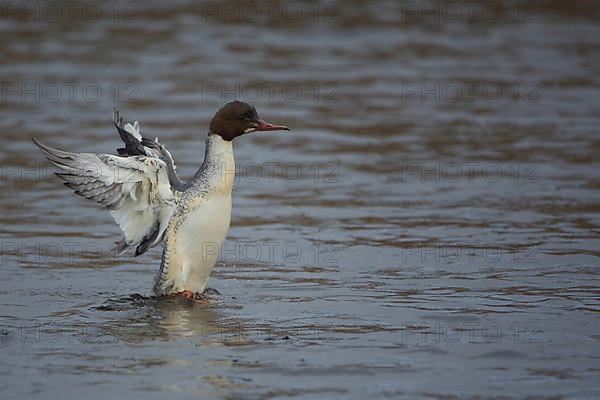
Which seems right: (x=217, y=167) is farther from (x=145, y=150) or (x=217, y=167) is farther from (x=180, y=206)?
(x=145, y=150)

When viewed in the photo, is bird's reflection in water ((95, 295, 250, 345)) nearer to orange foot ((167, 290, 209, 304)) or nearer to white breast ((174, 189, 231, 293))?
orange foot ((167, 290, 209, 304))

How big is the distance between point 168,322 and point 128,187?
3.60 ft

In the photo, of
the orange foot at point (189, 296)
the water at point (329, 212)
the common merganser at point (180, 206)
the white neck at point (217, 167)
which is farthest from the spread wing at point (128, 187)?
the water at point (329, 212)

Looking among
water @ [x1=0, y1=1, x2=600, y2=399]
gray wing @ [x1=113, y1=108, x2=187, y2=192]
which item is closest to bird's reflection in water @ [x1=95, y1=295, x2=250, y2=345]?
water @ [x1=0, y1=1, x2=600, y2=399]

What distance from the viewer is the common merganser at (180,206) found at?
30.0ft

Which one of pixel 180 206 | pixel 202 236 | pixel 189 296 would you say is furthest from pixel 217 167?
pixel 189 296

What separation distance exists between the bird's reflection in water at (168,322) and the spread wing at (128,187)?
460mm

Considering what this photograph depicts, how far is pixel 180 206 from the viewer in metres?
9.34

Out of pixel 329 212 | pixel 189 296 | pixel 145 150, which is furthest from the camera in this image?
pixel 329 212

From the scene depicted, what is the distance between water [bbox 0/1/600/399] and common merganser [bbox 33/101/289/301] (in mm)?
305

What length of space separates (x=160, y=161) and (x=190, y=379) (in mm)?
2131

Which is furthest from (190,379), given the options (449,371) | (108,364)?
(449,371)

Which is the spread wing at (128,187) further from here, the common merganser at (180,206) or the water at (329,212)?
the water at (329,212)

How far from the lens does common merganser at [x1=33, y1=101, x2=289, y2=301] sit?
9.15m
